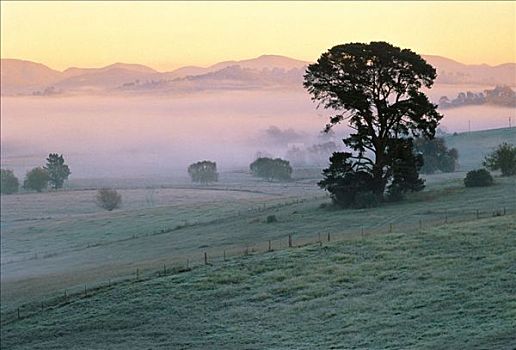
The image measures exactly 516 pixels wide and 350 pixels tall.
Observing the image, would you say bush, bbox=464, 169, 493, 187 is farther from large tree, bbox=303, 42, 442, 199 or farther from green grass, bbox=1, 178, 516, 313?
large tree, bbox=303, 42, 442, 199

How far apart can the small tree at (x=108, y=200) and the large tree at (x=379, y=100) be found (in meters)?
67.3

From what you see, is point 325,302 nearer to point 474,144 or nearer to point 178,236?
point 178,236

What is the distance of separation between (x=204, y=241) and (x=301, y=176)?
118m

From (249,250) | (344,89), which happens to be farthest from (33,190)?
(249,250)

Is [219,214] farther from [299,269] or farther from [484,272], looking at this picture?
[484,272]

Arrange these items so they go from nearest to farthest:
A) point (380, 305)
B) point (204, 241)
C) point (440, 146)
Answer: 1. point (380, 305)
2. point (204, 241)
3. point (440, 146)

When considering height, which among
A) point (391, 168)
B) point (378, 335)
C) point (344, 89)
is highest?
point (344, 89)

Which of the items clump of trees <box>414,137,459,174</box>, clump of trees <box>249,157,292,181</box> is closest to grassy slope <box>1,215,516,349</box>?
clump of trees <box>414,137,459,174</box>

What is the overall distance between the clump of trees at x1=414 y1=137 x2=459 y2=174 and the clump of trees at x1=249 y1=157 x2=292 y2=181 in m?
62.8

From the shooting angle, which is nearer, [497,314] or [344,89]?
[497,314]

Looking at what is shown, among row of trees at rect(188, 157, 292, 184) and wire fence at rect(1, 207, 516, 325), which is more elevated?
row of trees at rect(188, 157, 292, 184)

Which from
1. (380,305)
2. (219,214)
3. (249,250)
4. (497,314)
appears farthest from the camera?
(219,214)

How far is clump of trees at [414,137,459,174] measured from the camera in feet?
344

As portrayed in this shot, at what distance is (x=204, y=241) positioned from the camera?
191 ft
